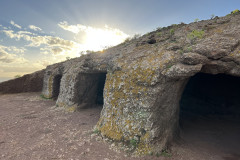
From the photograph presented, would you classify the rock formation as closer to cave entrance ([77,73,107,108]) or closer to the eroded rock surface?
the eroded rock surface

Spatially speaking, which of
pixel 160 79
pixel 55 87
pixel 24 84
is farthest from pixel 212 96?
pixel 24 84

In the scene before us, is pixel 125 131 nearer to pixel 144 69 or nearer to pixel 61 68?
pixel 144 69

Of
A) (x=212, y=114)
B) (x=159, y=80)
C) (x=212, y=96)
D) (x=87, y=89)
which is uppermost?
(x=159, y=80)

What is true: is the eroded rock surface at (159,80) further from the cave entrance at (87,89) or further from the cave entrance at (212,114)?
the cave entrance at (87,89)

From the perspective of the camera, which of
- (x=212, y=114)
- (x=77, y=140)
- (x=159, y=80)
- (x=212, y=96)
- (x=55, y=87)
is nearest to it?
(x=159, y=80)

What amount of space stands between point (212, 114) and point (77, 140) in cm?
928

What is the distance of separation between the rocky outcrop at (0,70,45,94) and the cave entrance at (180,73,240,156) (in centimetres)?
1571

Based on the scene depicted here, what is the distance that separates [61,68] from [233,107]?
13.6 meters

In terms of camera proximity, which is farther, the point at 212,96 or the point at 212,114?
the point at 212,96

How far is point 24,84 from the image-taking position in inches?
672

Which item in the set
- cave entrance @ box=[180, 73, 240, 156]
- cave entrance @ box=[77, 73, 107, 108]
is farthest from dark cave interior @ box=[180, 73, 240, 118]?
cave entrance @ box=[77, 73, 107, 108]

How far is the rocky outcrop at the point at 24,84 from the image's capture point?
16.4 metres

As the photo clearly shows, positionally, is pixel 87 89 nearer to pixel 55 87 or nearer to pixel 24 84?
pixel 55 87

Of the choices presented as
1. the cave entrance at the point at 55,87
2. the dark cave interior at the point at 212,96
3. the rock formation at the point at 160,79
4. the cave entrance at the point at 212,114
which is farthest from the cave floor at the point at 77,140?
the cave entrance at the point at 55,87
